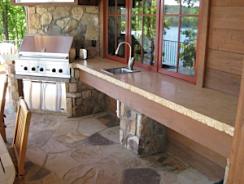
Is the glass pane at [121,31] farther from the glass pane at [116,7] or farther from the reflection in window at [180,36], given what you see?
the reflection in window at [180,36]

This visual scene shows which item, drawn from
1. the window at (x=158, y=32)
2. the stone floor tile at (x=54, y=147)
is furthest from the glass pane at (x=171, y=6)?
the stone floor tile at (x=54, y=147)

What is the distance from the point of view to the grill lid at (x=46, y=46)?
3809 mm

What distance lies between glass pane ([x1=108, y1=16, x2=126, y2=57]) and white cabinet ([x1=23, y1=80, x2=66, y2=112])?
859 mm

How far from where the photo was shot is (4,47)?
6.04 m

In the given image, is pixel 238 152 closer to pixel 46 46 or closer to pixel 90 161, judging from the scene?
pixel 90 161

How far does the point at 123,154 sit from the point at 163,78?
943 mm

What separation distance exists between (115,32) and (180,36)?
1241 mm

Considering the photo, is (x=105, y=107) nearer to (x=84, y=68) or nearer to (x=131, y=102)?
(x=84, y=68)

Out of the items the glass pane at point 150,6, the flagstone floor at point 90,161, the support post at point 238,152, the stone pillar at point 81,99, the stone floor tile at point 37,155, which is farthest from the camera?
the stone pillar at point 81,99

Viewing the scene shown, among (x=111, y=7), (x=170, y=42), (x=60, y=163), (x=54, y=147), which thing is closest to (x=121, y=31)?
(x=111, y=7)

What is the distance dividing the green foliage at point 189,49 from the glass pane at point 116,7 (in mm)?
1121

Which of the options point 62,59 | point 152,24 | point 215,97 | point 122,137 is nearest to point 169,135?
point 122,137

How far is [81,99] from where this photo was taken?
4.08 metres

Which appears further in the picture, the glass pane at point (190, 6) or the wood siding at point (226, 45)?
the glass pane at point (190, 6)
